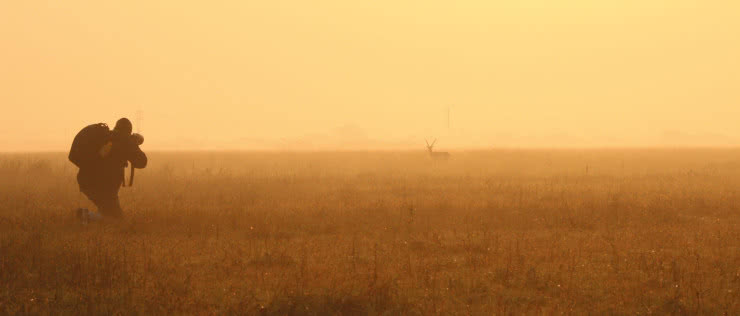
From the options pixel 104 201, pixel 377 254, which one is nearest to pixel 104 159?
pixel 104 201

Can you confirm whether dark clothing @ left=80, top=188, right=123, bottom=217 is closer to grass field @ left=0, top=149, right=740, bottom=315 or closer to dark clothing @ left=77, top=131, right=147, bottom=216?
dark clothing @ left=77, top=131, right=147, bottom=216

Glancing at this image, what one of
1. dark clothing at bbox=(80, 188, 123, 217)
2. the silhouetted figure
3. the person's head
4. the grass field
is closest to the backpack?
the silhouetted figure

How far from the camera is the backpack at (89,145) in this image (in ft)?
46.4

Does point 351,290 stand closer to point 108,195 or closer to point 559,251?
point 559,251

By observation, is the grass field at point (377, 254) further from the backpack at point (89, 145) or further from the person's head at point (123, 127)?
the person's head at point (123, 127)

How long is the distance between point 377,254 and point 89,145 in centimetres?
724

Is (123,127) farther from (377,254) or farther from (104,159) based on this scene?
(377,254)

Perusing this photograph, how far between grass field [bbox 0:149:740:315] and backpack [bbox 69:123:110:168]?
1402mm

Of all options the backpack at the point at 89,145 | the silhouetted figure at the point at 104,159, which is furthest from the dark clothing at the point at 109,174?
the backpack at the point at 89,145

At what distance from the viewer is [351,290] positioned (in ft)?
28.1

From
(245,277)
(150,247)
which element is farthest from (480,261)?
(150,247)

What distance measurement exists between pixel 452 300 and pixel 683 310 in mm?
2843

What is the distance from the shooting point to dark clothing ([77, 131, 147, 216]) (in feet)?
47.1

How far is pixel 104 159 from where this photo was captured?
47.4 feet
